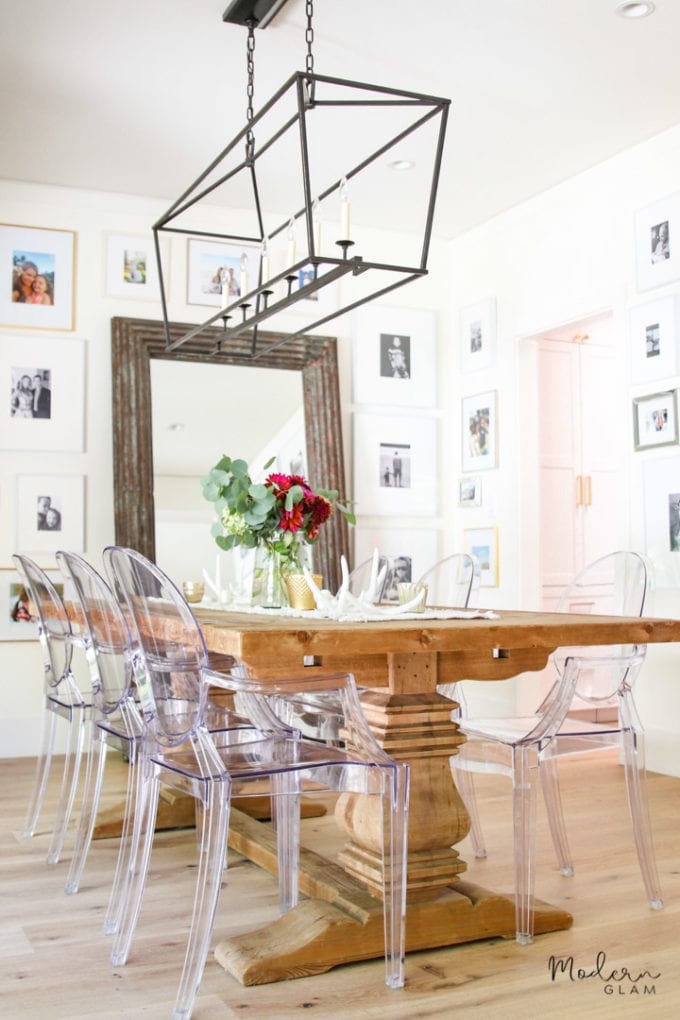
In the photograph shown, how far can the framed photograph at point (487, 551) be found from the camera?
5715mm

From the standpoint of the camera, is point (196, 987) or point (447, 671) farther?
point (447, 671)

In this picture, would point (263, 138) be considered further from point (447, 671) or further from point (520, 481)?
point (447, 671)

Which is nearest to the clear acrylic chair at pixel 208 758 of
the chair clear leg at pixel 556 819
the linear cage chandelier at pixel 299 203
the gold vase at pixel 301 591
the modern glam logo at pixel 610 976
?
the modern glam logo at pixel 610 976

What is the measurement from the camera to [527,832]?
2.54m

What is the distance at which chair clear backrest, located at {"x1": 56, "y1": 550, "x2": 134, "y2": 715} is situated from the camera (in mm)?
2885

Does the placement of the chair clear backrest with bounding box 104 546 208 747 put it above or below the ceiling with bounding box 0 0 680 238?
below

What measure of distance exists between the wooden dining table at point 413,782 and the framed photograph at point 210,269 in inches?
130

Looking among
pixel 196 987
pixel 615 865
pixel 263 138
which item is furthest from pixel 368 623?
pixel 263 138

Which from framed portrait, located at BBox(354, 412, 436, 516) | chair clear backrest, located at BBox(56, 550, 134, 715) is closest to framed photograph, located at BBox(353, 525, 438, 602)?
framed portrait, located at BBox(354, 412, 436, 516)

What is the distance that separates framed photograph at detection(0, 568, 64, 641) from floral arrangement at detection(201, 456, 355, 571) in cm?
217

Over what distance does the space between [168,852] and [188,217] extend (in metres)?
3.53

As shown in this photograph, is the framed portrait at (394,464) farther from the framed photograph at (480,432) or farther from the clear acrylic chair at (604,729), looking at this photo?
the clear acrylic chair at (604,729)

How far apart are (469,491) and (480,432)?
34 centimetres

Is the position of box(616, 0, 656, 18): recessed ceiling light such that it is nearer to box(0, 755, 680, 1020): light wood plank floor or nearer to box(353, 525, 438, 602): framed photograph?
box(0, 755, 680, 1020): light wood plank floor
